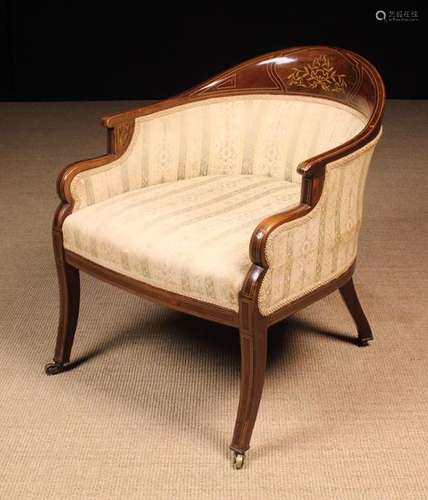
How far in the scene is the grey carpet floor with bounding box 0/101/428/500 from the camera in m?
2.12

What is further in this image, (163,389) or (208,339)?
(208,339)

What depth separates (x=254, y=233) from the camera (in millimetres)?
2039

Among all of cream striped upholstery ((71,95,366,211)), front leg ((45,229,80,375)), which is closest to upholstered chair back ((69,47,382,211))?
cream striped upholstery ((71,95,366,211))

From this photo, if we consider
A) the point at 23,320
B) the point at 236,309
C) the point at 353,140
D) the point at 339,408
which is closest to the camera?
the point at 236,309

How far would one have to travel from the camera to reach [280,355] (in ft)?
8.74

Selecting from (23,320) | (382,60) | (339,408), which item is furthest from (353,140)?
(382,60)

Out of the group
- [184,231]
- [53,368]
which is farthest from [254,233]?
[53,368]

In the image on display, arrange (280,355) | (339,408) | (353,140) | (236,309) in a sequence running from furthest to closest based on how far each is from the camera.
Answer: (280,355), (339,408), (353,140), (236,309)

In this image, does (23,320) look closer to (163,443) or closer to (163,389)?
(163,389)

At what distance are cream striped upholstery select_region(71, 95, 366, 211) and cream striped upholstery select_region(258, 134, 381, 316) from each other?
0.88ft

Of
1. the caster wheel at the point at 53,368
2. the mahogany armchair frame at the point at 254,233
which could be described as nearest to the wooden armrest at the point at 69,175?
the mahogany armchair frame at the point at 254,233

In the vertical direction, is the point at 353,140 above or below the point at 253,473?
above

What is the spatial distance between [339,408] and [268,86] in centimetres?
98

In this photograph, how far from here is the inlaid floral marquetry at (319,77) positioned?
2.63 m
